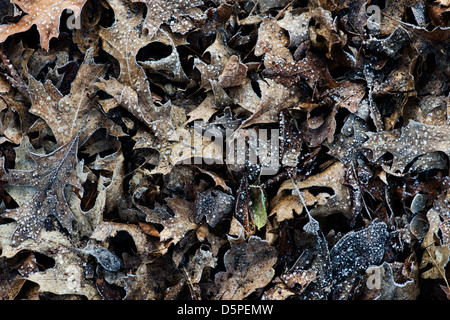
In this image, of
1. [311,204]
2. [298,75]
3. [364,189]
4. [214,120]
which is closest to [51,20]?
[214,120]

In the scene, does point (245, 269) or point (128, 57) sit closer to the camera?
point (245, 269)

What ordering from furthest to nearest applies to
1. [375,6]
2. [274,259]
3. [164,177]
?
[375,6], [164,177], [274,259]

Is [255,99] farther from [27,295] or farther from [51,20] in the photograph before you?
[27,295]
